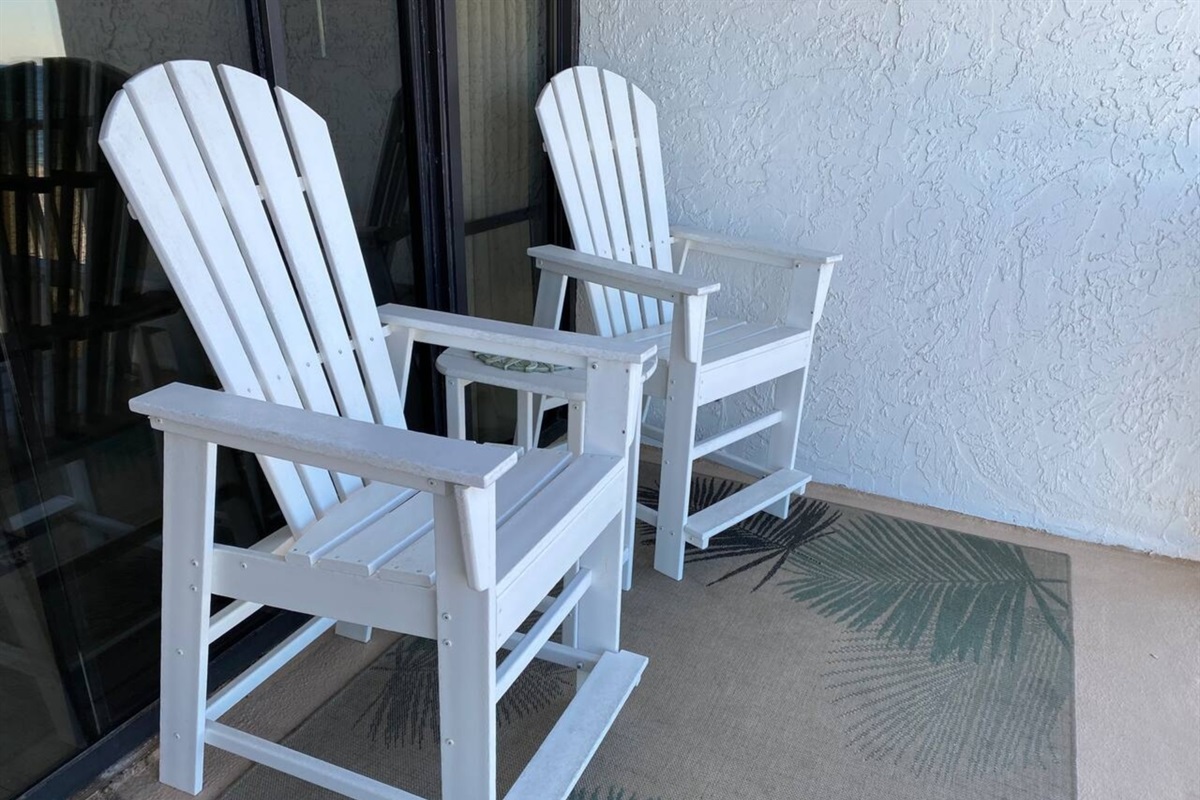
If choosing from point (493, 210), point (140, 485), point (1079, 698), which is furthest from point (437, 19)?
point (1079, 698)

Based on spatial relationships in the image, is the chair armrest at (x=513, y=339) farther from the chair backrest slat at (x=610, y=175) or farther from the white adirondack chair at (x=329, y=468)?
the chair backrest slat at (x=610, y=175)

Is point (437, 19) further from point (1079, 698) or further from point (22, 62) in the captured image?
point (1079, 698)

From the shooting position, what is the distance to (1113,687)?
174cm

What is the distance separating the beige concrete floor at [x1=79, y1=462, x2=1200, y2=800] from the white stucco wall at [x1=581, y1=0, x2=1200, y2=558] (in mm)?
142

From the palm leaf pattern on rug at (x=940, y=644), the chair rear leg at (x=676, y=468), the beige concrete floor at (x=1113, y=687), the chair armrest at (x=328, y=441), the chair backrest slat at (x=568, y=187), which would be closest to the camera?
the chair armrest at (x=328, y=441)

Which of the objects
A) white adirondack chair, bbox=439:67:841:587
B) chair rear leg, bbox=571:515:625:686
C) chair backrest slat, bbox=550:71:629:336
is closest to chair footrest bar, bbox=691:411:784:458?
white adirondack chair, bbox=439:67:841:587

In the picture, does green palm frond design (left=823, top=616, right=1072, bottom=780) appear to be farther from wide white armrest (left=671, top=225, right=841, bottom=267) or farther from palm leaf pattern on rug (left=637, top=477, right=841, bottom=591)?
wide white armrest (left=671, top=225, right=841, bottom=267)

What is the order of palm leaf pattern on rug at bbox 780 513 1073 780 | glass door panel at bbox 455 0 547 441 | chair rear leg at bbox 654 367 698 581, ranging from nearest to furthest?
1. palm leaf pattern on rug at bbox 780 513 1073 780
2. chair rear leg at bbox 654 367 698 581
3. glass door panel at bbox 455 0 547 441

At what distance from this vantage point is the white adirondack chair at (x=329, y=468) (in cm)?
108

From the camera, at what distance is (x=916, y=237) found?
2.23 metres

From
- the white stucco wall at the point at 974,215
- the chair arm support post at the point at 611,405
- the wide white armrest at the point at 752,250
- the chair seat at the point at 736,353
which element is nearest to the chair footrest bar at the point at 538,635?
the chair arm support post at the point at 611,405

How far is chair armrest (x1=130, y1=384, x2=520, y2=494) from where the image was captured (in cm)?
99

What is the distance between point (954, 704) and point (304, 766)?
3.99ft

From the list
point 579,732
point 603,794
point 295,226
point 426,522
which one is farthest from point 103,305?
point 603,794
